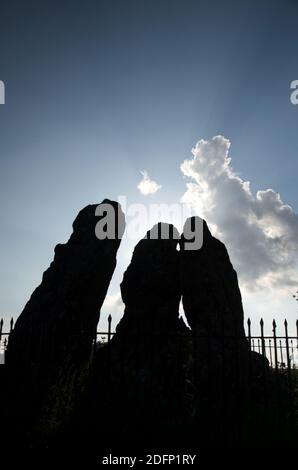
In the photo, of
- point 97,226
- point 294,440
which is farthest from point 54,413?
point 97,226

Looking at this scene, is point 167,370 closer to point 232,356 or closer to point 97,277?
point 232,356

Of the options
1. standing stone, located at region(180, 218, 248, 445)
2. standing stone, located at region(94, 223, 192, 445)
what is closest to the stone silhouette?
standing stone, located at region(94, 223, 192, 445)

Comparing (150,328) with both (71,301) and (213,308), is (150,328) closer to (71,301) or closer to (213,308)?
(213,308)

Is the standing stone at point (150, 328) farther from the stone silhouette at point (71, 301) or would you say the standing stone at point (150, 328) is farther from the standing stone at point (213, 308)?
the stone silhouette at point (71, 301)

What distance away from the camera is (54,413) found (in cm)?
753

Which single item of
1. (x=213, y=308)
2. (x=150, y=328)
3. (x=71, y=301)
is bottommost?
(x=150, y=328)

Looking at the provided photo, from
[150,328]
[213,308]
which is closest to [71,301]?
[150,328]

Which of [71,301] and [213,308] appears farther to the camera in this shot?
[71,301]

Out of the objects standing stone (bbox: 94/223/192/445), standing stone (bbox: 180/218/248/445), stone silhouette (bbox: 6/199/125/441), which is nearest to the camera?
standing stone (bbox: 94/223/192/445)

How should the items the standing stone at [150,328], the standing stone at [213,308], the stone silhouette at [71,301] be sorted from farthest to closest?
the stone silhouette at [71,301], the standing stone at [213,308], the standing stone at [150,328]

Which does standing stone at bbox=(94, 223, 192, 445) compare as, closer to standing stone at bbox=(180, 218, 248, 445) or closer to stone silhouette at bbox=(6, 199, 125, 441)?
standing stone at bbox=(180, 218, 248, 445)

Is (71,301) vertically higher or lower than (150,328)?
higher

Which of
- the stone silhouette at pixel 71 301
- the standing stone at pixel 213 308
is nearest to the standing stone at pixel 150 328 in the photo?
the standing stone at pixel 213 308
